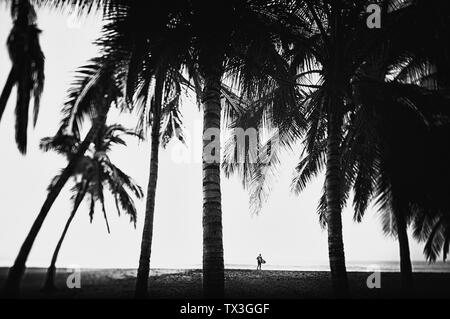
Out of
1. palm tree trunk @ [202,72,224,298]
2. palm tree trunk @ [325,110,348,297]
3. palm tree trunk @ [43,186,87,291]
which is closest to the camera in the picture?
palm tree trunk @ [202,72,224,298]

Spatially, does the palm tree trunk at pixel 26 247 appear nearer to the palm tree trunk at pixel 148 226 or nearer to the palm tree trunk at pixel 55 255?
the palm tree trunk at pixel 55 255

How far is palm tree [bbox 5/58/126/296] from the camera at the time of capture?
4.27m

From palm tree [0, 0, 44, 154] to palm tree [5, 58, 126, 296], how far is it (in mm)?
566

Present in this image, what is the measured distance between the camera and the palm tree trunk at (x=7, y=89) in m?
4.49

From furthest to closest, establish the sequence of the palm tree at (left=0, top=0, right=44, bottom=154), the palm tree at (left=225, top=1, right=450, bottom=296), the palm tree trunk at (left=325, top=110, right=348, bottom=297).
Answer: the palm tree at (left=225, top=1, right=450, bottom=296), the palm tree trunk at (left=325, top=110, right=348, bottom=297), the palm tree at (left=0, top=0, right=44, bottom=154)

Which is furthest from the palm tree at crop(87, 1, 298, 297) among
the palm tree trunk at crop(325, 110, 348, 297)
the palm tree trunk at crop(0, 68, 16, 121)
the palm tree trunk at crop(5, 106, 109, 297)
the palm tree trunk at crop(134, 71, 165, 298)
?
the palm tree trunk at crop(325, 110, 348, 297)

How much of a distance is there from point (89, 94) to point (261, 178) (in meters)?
5.04

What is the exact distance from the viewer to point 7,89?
4523 mm

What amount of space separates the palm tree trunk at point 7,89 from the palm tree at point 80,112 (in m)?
0.78

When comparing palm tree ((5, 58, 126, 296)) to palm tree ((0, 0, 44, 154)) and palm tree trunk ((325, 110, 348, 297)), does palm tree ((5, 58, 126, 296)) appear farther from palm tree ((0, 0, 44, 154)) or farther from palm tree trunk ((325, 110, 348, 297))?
palm tree trunk ((325, 110, 348, 297))

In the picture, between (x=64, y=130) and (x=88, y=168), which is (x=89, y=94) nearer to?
(x=64, y=130)

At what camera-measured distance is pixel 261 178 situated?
27.3ft

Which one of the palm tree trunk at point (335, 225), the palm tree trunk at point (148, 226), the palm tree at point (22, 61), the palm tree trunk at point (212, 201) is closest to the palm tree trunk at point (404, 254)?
the palm tree trunk at point (335, 225)

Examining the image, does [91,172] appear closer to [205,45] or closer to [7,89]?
[7,89]
